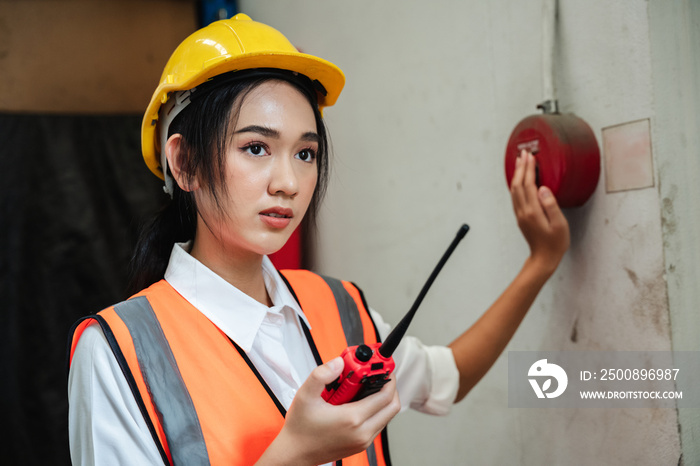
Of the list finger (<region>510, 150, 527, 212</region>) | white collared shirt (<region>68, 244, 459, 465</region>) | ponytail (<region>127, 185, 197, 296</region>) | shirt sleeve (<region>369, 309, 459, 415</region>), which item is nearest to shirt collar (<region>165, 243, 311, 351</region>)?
white collared shirt (<region>68, 244, 459, 465</region>)

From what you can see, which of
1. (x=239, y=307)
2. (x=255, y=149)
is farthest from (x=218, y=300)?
(x=255, y=149)

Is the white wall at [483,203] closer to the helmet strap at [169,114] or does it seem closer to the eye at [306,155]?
the eye at [306,155]

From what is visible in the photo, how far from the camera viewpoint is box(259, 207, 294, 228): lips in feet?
3.14

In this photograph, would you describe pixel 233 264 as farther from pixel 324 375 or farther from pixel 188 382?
pixel 324 375

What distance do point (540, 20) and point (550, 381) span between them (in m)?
0.78

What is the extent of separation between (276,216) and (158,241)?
0.34 metres

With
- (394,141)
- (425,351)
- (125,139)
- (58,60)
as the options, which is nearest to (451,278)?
(425,351)

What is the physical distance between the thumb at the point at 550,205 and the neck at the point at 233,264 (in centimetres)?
55

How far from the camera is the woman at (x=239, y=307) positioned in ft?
2.73

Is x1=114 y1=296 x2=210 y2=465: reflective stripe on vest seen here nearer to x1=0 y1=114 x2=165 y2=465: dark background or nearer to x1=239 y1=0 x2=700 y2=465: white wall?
x1=239 y1=0 x2=700 y2=465: white wall

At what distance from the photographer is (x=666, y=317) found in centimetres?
102

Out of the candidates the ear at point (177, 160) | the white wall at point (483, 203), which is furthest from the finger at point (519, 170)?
the ear at point (177, 160)

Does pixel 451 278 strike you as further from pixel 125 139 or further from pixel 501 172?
pixel 125 139

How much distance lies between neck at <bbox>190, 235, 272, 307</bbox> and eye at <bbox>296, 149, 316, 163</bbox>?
0.65 ft
